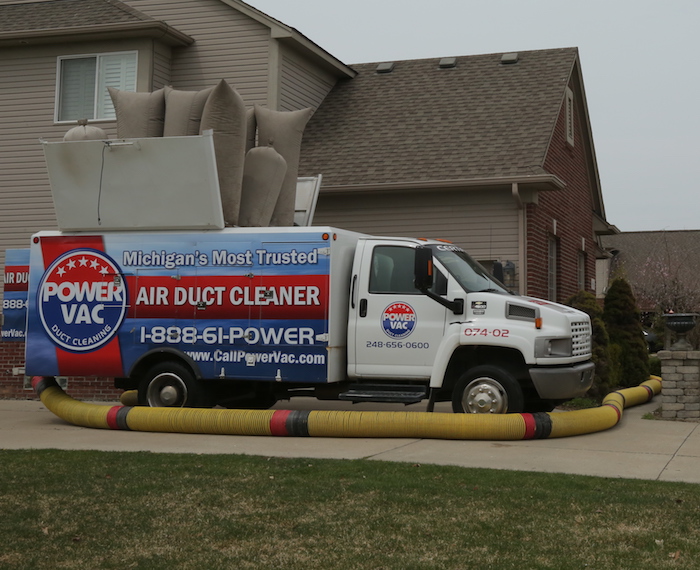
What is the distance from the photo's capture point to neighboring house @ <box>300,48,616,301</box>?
1662cm

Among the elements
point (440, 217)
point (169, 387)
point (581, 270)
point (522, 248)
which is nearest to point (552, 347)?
point (169, 387)

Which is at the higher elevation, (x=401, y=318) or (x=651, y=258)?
(x=651, y=258)

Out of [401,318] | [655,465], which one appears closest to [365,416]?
[401,318]

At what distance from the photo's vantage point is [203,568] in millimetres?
5211

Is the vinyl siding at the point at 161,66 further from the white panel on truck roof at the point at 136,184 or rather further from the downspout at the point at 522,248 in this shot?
the downspout at the point at 522,248

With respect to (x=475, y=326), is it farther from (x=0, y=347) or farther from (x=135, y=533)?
(x=0, y=347)

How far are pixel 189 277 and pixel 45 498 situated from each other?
4.93 metres

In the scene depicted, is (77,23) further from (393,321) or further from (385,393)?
(385,393)

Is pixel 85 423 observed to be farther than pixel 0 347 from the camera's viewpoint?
No

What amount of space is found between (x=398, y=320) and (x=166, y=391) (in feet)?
10.2

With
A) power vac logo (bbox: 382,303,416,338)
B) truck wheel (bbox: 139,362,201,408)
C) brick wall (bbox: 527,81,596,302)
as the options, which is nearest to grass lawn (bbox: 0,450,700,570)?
power vac logo (bbox: 382,303,416,338)

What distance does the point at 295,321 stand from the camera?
11234 millimetres

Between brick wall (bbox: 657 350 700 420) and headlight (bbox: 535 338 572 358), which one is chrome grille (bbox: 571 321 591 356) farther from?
brick wall (bbox: 657 350 700 420)

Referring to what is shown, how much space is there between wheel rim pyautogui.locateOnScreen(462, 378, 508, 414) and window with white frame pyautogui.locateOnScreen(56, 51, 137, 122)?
1051 centimetres
